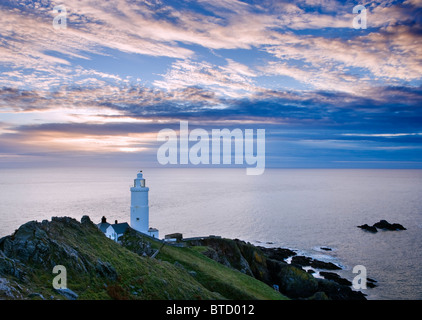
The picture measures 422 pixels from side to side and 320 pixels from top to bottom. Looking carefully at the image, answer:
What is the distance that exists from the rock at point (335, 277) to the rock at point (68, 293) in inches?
1761

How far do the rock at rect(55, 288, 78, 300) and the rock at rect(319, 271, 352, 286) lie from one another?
4474 centimetres

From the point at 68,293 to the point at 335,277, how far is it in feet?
153

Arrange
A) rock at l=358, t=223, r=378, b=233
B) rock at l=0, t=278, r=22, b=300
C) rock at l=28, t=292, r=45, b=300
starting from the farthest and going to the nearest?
1. rock at l=358, t=223, r=378, b=233
2. rock at l=28, t=292, r=45, b=300
3. rock at l=0, t=278, r=22, b=300

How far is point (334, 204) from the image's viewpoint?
418 feet

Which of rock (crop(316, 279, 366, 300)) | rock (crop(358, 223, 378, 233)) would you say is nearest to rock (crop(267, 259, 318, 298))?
rock (crop(316, 279, 366, 300))

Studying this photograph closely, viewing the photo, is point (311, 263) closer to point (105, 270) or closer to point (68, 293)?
point (105, 270)

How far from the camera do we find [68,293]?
14172 mm

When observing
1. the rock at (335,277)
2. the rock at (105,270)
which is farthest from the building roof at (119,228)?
the rock at (335,277)

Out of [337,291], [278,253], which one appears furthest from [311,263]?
[337,291]

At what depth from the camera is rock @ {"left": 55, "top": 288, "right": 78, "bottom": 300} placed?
14.0 meters

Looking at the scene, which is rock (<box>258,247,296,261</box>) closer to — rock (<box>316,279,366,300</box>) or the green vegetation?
rock (<box>316,279,366,300</box>)

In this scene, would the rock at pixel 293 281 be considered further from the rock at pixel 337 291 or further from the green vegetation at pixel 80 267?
the green vegetation at pixel 80 267
